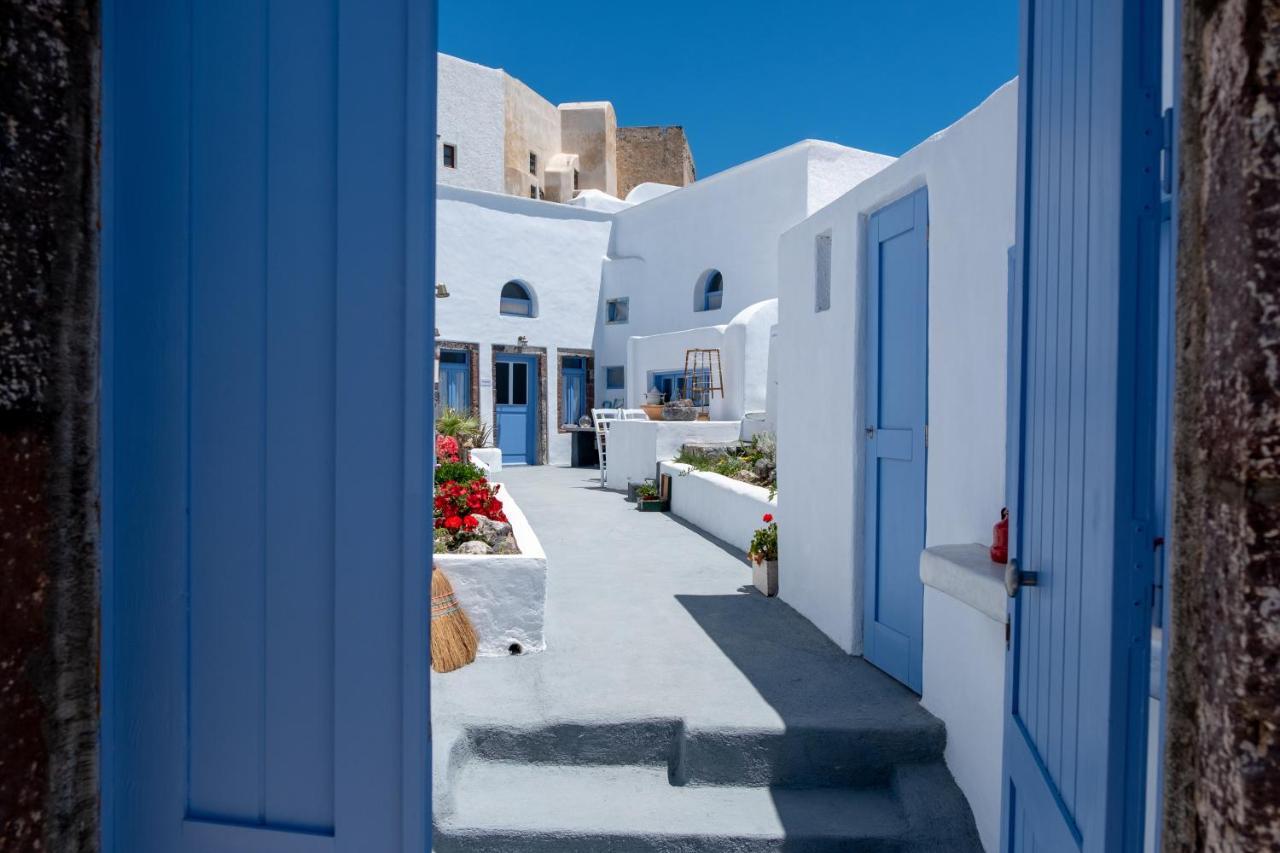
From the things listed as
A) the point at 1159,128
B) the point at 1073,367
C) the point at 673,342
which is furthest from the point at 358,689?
the point at 673,342

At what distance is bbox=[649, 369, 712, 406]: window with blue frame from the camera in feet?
48.1

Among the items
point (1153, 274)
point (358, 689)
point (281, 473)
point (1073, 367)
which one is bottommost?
point (358, 689)

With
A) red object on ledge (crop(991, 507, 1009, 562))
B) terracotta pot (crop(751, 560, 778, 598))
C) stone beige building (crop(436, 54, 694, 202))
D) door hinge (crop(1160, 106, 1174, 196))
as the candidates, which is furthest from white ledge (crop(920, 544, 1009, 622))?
stone beige building (crop(436, 54, 694, 202))

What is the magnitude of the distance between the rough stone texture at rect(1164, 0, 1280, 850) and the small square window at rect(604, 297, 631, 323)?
57.5 feet

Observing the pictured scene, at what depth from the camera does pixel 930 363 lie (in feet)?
12.1

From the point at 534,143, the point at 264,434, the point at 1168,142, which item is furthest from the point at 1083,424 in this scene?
the point at 534,143

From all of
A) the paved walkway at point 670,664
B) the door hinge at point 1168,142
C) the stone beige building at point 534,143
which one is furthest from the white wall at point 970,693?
the stone beige building at point 534,143

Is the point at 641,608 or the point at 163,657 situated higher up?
the point at 163,657

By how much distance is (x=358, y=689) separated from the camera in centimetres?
121

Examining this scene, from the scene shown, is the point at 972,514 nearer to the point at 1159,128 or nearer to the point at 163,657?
the point at 1159,128

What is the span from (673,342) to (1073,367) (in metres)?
14.5

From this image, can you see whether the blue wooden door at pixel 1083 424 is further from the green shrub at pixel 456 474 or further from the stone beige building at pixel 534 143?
the stone beige building at pixel 534 143

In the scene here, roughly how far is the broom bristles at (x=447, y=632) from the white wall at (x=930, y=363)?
2.10 meters

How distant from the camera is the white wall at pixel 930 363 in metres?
3.09
